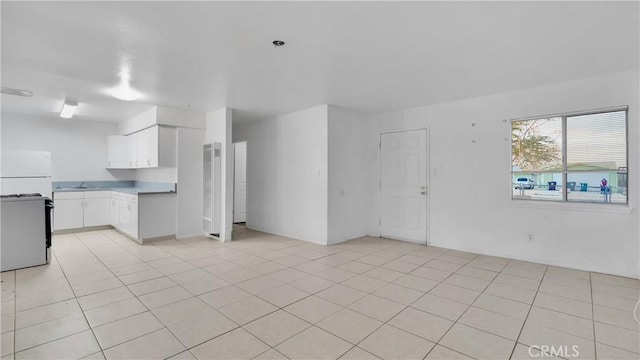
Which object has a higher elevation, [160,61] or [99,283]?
[160,61]

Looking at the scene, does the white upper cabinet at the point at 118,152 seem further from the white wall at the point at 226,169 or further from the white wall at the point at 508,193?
the white wall at the point at 508,193

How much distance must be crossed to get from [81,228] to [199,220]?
2.50 meters

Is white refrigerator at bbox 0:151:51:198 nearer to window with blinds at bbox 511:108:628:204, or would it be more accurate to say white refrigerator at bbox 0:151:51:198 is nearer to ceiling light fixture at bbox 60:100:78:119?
ceiling light fixture at bbox 60:100:78:119

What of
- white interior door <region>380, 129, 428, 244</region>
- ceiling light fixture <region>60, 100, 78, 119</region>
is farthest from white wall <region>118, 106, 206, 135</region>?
white interior door <region>380, 129, 428, 244</region>

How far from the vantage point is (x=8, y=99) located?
16.5ft

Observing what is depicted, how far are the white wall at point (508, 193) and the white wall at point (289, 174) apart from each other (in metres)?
1.53

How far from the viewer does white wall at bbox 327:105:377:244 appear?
5.43 m

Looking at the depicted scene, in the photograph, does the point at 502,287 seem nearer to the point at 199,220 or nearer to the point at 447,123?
the point at 447,123

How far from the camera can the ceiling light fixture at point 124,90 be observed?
12.5ft

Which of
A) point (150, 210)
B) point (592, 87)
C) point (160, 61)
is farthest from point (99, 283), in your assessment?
point (592, 87)

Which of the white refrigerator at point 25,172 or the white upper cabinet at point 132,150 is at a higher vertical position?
the white upper cabinet at point 132,150

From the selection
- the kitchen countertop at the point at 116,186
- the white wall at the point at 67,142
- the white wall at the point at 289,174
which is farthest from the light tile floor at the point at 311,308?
the white wall at the point at 67,142

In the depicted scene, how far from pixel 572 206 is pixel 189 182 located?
6131mm

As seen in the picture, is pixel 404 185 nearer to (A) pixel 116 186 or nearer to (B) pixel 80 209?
(B) pixel 80 209
